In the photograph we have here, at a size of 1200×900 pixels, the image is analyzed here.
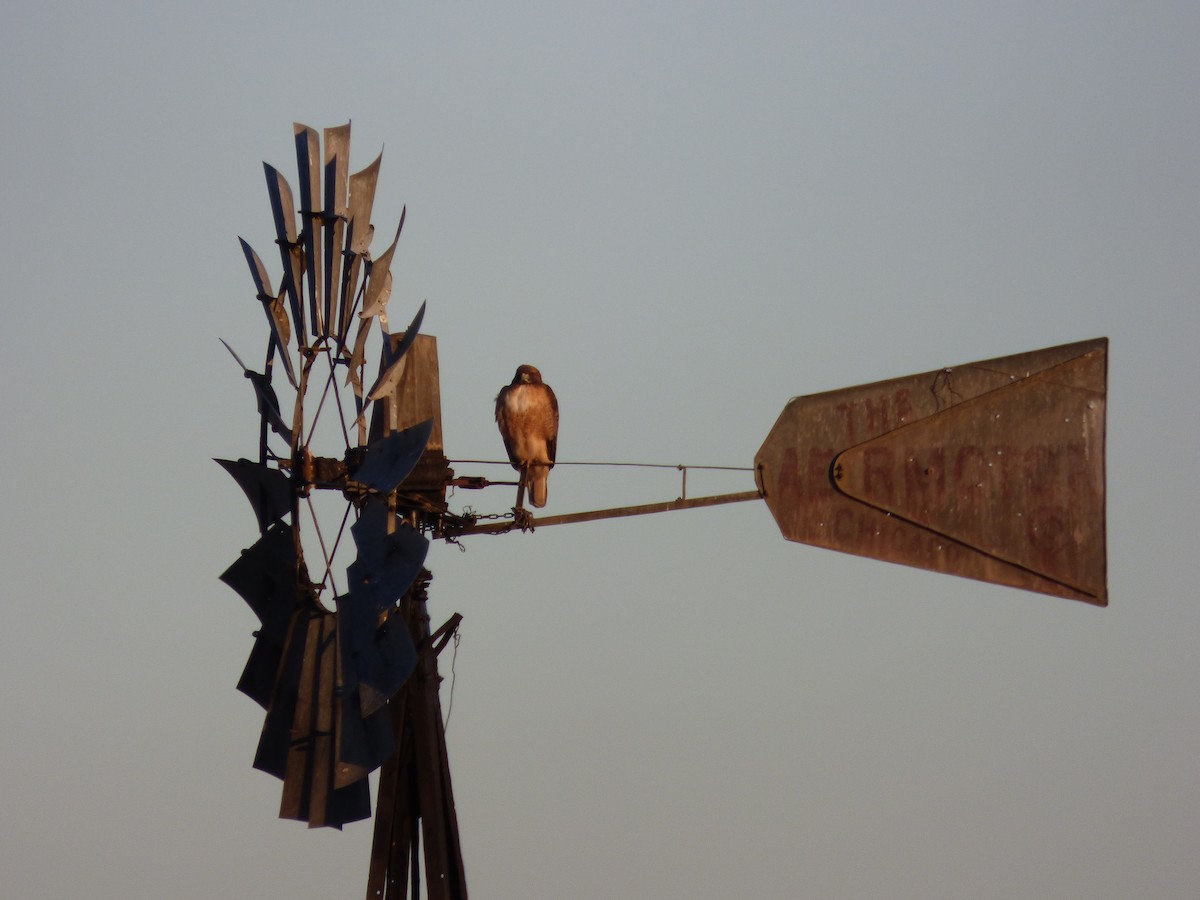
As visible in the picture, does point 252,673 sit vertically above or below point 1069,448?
below

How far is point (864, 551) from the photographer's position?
11.1m

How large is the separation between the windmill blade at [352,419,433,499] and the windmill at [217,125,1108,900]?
0.02 m

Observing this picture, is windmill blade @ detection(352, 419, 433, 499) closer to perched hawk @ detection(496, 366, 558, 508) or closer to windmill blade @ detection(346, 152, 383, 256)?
windmill blade @ detection(346, 152, 383, 256)

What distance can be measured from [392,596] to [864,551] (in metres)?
2.18

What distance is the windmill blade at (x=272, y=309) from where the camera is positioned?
37.4 feet

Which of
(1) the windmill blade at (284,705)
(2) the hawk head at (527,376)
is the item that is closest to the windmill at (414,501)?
(1) the windmill blade at (284,705)

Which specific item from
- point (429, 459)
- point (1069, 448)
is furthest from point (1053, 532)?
point (429, 459)

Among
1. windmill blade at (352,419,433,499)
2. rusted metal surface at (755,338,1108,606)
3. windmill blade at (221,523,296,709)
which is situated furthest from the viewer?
windmill blade at (221,523,296,709)

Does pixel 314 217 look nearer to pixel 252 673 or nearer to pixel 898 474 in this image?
pixel 252 673

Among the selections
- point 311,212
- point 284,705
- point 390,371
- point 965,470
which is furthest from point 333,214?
point 965,470

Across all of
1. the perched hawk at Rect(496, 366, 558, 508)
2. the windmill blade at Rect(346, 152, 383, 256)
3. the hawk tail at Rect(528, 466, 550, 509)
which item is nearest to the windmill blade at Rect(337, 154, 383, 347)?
the windmill blade at Rect(346, 152, 383, 256)

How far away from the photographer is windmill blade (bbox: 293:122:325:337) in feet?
37.7

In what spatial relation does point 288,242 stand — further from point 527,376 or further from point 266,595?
point 527,376

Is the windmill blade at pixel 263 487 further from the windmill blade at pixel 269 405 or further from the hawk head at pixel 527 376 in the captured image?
the hawk head at pixel 527 376
